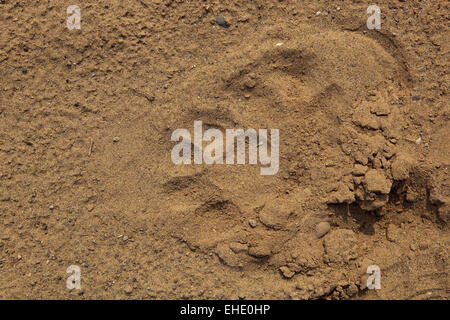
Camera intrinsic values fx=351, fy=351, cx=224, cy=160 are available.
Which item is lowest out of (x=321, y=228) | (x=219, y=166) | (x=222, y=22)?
(x=321, y=228)

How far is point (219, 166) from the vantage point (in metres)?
1.77

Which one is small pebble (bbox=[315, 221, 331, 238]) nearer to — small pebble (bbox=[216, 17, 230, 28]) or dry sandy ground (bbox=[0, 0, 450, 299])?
dry sandy ground (bbox=[0, 0, 450, 299])

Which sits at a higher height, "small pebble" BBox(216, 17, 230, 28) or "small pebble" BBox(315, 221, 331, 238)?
"small pebble" BBox(216, 17, 230, 28)

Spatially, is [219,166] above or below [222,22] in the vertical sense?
below

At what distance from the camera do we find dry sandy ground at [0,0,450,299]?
1757 mm

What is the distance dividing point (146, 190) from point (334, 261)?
39.5 inches

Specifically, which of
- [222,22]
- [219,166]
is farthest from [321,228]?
[222,22]

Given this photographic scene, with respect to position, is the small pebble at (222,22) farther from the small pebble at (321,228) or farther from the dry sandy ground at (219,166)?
the small pebble at (321,228)

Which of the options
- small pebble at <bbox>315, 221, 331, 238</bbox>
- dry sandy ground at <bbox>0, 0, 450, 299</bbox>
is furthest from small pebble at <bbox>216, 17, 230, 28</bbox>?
small pebble at <bbox>315, 221, 331, 238</bbox>

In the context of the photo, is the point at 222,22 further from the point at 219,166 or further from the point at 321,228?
the point at 321,228

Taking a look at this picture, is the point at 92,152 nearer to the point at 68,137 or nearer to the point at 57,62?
the point at 68,137

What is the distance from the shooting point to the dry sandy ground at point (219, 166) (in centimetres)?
176

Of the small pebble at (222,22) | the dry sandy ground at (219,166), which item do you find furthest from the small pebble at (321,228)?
the small pebble at (222,22)

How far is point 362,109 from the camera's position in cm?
174
